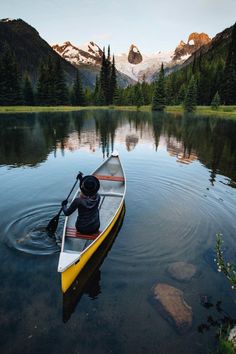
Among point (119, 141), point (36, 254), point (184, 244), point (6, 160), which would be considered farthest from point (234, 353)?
point (119, 141)

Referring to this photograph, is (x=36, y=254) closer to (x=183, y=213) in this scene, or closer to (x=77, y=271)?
(x=77, y=271)

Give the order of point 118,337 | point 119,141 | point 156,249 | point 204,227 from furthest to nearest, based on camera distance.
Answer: point 119,141
point 204,227
point 156,249
point 118,337

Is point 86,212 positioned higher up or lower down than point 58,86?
lower down

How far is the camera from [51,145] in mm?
30078

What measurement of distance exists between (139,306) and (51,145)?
25910 millimetres

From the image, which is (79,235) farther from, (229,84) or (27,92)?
(229,84)

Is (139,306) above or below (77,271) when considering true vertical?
below

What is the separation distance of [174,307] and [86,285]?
268cm

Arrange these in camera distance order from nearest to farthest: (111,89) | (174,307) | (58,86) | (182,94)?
(174,307) < (58,86) < (182,94) < (111,89)

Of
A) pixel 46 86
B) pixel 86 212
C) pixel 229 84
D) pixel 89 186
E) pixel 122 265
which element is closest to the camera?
pixel 89 186

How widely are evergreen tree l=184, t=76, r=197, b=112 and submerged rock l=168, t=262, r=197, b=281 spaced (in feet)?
294

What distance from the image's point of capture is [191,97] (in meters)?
90.5

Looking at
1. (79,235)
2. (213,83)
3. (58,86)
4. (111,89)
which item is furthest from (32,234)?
(111,89)

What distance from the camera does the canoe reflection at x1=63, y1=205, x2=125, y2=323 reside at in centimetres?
682
